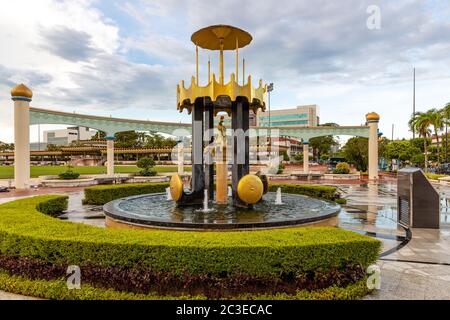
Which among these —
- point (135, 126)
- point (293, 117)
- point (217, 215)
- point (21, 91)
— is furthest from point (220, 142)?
point (293, 117)

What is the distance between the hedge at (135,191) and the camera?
1398 cm

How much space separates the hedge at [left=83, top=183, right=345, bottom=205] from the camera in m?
14.0

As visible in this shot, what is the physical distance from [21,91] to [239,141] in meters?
17.7

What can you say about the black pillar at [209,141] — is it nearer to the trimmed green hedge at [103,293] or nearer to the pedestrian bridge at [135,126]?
the trimmed green hedge at [103,293]

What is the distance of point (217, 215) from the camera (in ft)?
27.9

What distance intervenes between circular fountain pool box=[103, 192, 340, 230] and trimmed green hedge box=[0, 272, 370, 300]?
243cm

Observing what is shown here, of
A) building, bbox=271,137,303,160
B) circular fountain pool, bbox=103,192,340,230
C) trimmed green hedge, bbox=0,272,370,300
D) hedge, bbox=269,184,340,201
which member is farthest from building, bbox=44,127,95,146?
trimmed green hedge, bbox=0,272,370,300

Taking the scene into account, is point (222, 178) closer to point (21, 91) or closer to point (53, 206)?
point (53, 206)

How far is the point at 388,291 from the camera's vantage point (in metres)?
4.96
